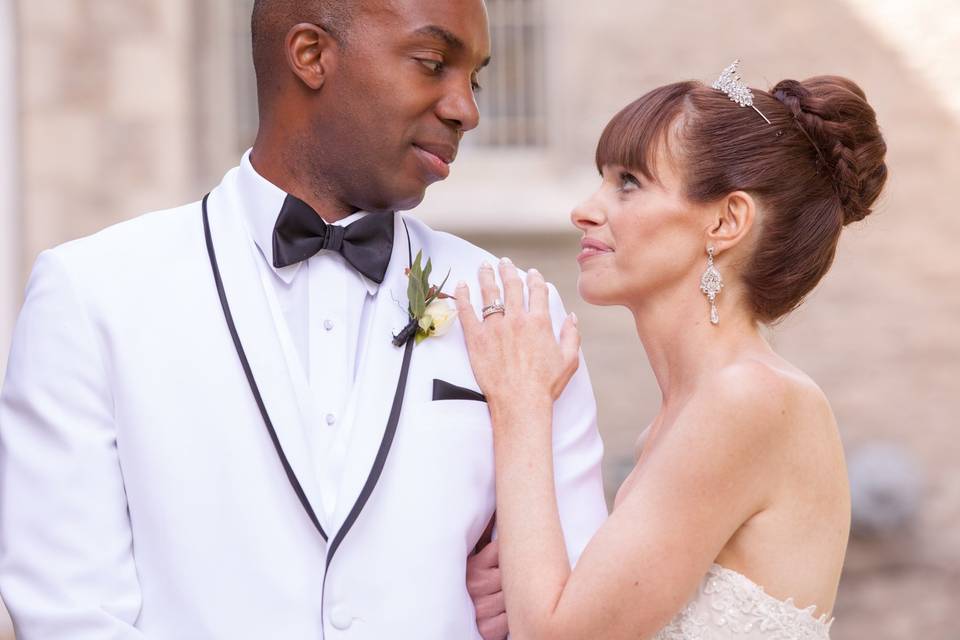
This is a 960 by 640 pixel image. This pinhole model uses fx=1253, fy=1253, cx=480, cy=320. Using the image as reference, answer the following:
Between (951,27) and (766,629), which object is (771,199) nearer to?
(766,629)


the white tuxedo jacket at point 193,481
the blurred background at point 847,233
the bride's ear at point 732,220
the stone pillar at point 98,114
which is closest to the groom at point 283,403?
the white tuxedo jacket at point 193,481

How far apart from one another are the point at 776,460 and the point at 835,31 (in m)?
4.41

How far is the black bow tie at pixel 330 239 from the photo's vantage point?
2.45 m

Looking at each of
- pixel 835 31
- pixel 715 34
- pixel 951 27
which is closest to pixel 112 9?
pixel 715 34

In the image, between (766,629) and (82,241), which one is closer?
(82,241)

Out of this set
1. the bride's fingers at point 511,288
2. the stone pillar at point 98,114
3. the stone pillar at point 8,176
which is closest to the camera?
the bride's fingers at point 511,288

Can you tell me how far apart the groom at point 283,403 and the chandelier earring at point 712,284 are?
384mm

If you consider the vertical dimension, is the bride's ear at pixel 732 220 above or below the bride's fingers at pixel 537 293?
above

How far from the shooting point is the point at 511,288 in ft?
8.76

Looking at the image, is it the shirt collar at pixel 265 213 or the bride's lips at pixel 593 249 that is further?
the bride's lips at pixel 593 249

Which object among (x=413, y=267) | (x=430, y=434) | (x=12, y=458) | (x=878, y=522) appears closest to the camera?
(x=12, y=458)

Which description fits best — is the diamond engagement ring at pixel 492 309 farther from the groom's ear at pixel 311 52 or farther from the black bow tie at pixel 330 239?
the groom's ear at pixel 311 52

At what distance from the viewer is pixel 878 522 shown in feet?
20.5

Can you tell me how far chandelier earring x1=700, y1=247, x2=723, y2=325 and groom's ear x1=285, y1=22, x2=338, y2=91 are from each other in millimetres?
899
